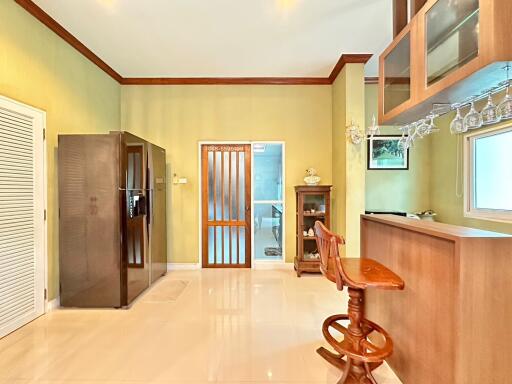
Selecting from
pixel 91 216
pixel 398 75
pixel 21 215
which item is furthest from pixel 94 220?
pixel 398 75

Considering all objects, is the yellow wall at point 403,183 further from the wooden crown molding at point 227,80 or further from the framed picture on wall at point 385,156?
the wooden crown molding at point 227,80

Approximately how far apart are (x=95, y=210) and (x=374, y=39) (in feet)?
12.5

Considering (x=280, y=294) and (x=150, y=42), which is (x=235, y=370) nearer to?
(x=280, y=294)

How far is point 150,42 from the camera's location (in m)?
3.28

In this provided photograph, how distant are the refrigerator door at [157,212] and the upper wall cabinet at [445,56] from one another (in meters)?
2.87

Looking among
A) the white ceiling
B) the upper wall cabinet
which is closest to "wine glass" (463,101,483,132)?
the upper wall cabinet

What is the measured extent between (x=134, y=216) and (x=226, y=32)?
239cm

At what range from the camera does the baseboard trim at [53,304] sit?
289 cm

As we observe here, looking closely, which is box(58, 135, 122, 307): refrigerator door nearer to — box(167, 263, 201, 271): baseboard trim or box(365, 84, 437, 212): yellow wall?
box(167, 263, 201, 271): baseboard trim

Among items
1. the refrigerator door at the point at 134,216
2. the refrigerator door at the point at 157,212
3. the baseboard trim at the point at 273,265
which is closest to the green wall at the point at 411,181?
the baseboard trim at the point at 273,265

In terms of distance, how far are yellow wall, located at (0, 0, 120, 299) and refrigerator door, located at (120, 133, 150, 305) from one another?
774 millimetres

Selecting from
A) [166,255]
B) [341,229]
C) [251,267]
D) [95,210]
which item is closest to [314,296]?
[341,229]

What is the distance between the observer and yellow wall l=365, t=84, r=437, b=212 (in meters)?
4.38

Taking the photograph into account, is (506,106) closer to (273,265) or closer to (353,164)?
(353,164)
